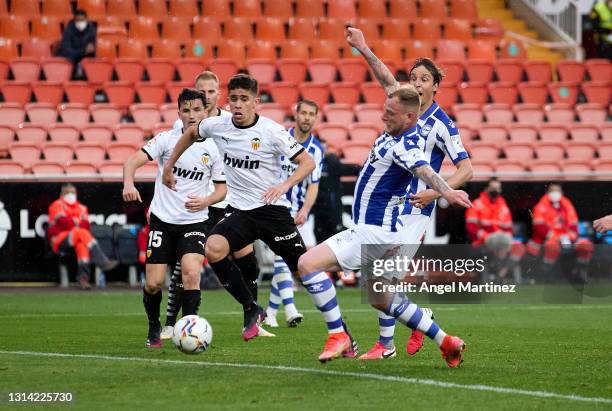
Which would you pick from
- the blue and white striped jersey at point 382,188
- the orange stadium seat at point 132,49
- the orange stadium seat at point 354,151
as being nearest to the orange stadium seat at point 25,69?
the orange stadium seat at point 132,49

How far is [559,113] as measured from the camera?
21922 mm

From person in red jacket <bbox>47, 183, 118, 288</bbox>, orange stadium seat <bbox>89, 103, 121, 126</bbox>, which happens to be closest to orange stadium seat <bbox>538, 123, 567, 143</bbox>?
orange stadium seat <bbox>89, 103, 121, 126</bbox>

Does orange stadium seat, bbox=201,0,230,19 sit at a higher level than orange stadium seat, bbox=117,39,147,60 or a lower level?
higher

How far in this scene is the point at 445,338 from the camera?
7.91 meters

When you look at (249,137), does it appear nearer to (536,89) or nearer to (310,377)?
(310,377)

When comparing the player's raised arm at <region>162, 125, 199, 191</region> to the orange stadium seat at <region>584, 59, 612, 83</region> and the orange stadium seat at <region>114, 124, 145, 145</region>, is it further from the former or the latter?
the orange stadium seat at <region>584, 59, 612, 83</region>

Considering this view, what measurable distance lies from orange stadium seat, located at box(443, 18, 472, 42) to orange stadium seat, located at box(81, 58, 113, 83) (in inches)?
287

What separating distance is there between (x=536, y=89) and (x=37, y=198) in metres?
10.4

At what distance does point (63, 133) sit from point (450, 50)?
826cm

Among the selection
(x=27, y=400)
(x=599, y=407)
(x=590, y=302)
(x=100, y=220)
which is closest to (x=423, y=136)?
(x=599, y=407)

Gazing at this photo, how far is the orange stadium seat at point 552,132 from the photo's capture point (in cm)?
2106

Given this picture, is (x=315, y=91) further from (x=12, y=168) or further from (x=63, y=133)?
(x=12, y=168)

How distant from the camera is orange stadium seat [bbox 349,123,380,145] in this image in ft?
65.6

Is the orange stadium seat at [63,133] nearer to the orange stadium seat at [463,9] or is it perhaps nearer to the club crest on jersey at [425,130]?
the orange stadium seat at [463,9]
